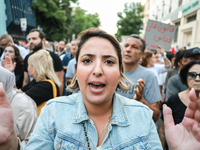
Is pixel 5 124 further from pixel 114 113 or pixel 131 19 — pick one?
pixel 131 19

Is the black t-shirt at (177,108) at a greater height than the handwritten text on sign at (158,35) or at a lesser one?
lesser

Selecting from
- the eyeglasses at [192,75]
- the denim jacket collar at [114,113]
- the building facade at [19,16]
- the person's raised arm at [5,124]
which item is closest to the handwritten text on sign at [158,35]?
the eyeglasses at [192,75]

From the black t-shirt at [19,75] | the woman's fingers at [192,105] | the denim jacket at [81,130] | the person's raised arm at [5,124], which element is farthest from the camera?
the black t-shirt at [19,75]

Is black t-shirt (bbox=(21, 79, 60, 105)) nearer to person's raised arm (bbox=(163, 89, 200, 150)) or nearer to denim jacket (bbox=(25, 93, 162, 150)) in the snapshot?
denim jacket (bbox=(25, 93, 162, 150))

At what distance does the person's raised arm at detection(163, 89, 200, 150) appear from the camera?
1.28 metres

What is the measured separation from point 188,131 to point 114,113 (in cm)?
58

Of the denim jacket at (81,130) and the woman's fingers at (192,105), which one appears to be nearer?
the woman's fingers at (192,105)

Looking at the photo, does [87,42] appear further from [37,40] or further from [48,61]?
[37,40]

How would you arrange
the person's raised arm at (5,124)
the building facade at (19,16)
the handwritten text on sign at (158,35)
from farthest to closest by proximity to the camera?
the building facade at (19,16) < the handwritten text on sign at (158,35) < the person's raised arm at (5,124)

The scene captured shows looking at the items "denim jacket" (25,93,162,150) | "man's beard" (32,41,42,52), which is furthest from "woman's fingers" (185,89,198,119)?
"man's beard" (32,41,42,52)

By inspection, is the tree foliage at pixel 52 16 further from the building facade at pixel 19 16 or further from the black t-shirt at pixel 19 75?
the black t-shirt at pixel 19 75

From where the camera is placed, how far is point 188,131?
134cm

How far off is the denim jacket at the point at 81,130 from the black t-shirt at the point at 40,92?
51.8 inches

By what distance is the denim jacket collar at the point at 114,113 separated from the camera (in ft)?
4.75
